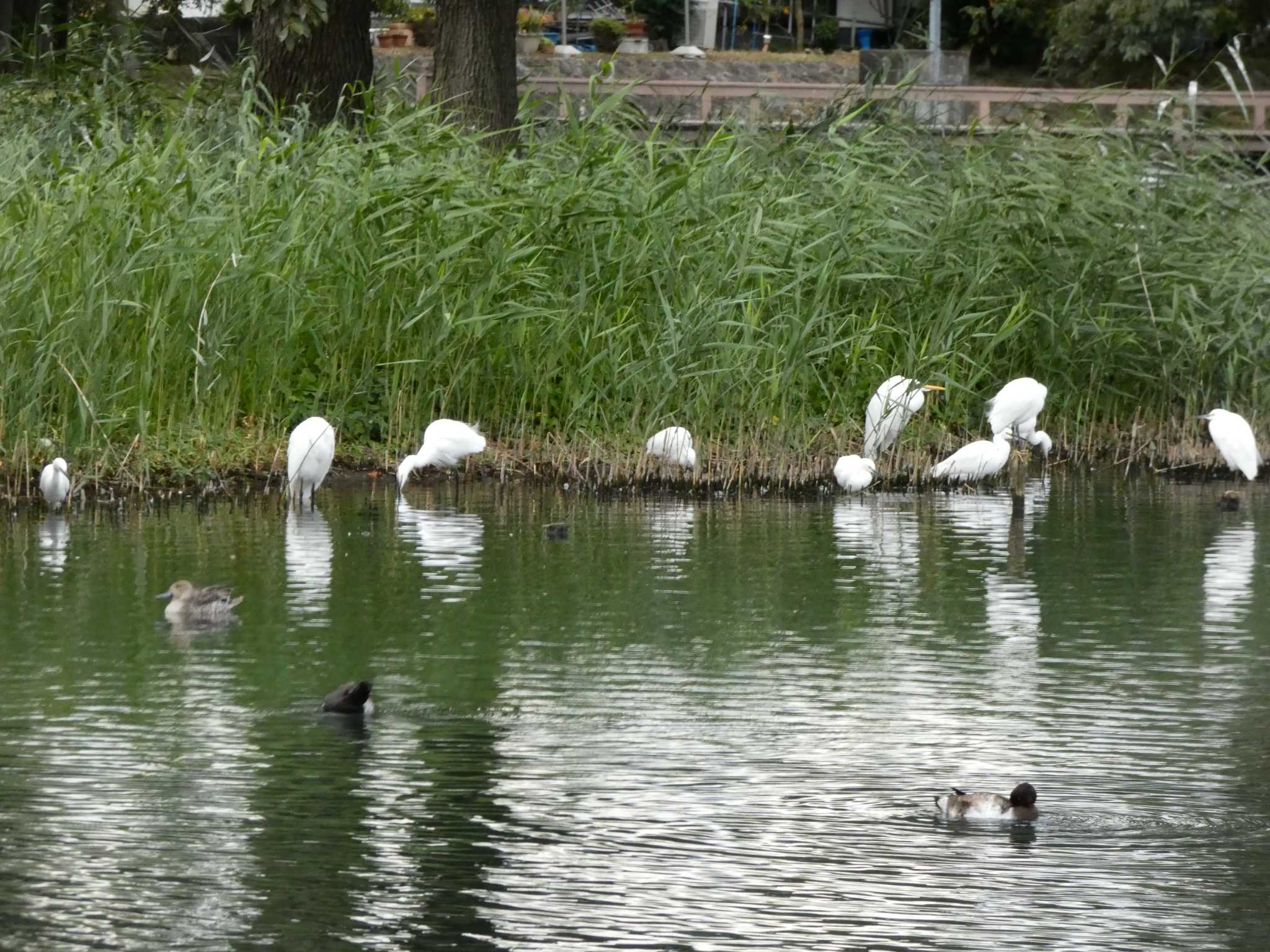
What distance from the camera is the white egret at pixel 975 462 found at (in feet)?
38.2

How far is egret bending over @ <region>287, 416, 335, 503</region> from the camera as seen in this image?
10.6 meters

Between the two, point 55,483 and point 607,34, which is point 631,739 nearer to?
point 55,483

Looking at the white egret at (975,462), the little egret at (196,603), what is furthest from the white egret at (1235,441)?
the little egret at (196,603)

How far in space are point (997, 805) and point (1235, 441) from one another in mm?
7237

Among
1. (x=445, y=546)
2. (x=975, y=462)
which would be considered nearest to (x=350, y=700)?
(x=445, y=546)

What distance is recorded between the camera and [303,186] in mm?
12289

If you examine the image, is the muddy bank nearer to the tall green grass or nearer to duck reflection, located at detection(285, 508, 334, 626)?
the tall green grass

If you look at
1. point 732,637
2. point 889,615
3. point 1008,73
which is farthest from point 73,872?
point 1008,73

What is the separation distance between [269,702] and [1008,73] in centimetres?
3954

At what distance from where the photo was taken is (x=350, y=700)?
6.16 m

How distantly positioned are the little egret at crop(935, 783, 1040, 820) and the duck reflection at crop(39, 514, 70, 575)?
14.7 feet

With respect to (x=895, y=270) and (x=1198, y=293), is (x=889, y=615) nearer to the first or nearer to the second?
(x=895, y=270)

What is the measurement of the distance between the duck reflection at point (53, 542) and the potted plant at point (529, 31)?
27832 millimetres

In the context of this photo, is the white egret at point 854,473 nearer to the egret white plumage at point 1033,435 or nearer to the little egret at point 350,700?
the egret white plumage at point 1033,435
